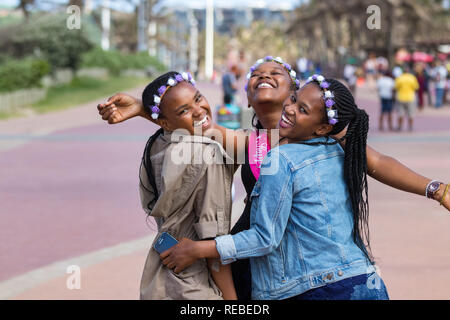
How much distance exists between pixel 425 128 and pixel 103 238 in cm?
1324

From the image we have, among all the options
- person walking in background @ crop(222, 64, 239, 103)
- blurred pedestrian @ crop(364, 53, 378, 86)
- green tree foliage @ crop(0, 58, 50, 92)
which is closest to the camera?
person walking in background @ crop(222, 64, 239, 103)

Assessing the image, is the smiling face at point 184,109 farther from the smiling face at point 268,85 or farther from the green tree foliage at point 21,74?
the green tree foliage at point 21,74

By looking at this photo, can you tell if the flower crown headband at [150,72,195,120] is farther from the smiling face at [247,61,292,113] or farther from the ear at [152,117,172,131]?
the smiling face at [247,61,292,113]

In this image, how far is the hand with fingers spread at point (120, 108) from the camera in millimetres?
2652

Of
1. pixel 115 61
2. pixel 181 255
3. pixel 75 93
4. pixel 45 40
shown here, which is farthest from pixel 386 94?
pixel 115 61

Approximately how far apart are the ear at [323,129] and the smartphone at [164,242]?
2.04ft

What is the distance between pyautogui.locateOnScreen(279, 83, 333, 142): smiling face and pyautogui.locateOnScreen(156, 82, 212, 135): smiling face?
292 millimetres

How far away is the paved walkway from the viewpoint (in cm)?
546

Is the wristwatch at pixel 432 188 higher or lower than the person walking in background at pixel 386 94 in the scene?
higher

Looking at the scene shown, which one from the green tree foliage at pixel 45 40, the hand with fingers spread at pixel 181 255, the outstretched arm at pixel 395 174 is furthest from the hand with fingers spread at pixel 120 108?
the green tree foliage at pixel 45 40

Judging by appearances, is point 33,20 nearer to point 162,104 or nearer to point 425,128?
point 425,128

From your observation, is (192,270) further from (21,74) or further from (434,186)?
(21,74)

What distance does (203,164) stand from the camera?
2.45 m

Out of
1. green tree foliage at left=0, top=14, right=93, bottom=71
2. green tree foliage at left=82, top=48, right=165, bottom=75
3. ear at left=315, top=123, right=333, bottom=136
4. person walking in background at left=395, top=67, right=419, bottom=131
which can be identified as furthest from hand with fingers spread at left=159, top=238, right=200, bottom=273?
green tree foliage at left=82, top=48, right=165, bottom=75
